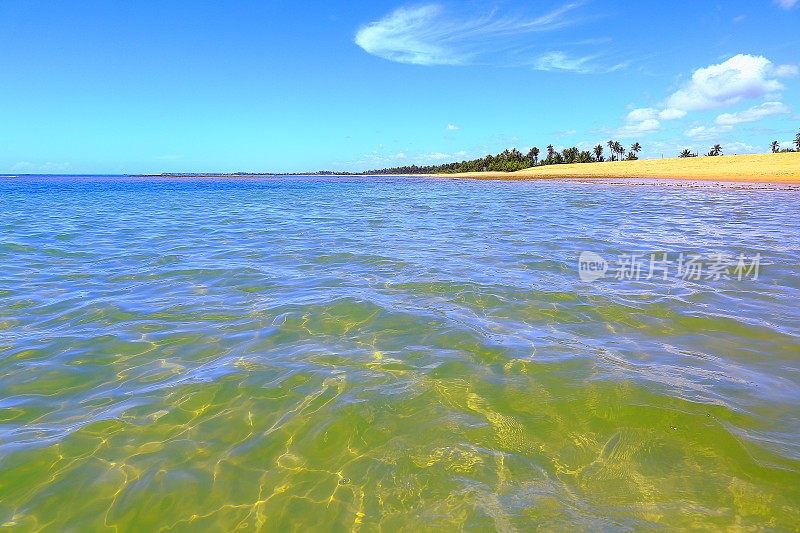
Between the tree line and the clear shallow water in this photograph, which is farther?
the tree line

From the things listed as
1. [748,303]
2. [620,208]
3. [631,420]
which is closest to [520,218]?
[620,208]

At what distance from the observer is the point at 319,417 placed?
12.8 feet

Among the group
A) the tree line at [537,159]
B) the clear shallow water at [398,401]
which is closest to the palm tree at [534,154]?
the tree line at [537,159]

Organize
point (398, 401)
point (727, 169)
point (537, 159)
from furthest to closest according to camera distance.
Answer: point (537, 159) < point (727, 169) < point (398, 401)

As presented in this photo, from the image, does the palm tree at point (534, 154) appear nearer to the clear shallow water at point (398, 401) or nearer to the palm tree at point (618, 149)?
the palm tree at point (618, 149)

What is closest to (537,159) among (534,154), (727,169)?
(534,154)

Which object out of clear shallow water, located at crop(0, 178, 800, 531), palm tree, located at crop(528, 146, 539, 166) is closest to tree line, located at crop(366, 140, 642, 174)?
palm tree, located at crop(528, 146, 539, 166)

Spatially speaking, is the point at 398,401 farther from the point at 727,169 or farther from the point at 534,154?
the point at 534,154

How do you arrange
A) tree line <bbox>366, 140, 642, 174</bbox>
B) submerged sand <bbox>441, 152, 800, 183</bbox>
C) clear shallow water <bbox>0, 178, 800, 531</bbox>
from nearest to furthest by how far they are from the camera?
clear shallow water <bbox>0, 178, 800, 531</bbox>
submerged sand <bbox>441, 152, 800, 183</bbox>
tree line <bbox>366, 140, 642, 174</bbox>

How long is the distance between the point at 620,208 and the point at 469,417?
21834 mm

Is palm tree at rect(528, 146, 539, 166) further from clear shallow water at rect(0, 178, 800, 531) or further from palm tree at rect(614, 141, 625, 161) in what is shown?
clear shallow water at rect(0, 178, 800, 531)

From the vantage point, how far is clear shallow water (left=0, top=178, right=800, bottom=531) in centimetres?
294

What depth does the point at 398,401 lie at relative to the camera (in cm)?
412

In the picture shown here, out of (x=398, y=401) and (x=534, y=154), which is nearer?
(x=398, y=401)
